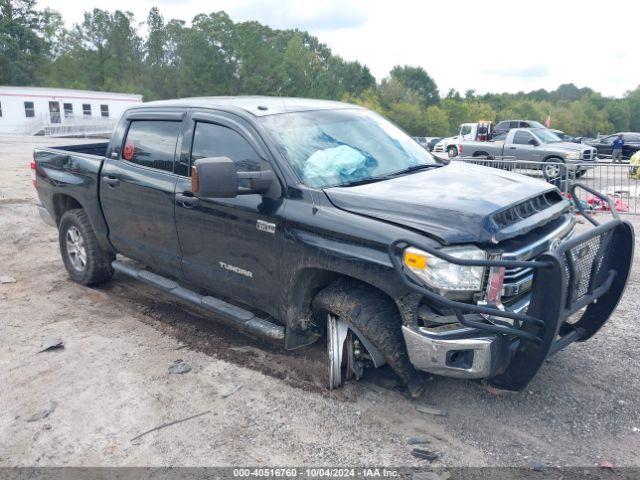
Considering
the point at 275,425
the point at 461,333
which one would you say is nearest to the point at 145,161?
the point at 275,425

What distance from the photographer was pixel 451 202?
343 centimetres

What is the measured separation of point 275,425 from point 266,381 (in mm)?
567

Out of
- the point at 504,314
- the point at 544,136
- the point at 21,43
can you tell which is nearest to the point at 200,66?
the point at 21,43

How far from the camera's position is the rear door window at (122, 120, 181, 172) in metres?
4.79

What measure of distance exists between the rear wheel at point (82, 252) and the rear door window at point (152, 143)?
1102mm

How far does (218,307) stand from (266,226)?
34.5 inches

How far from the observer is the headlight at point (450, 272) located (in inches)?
125

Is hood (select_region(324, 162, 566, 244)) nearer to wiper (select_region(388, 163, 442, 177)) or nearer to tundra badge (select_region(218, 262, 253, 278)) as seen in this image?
wiper (select_region(388, 163, 442, 177))

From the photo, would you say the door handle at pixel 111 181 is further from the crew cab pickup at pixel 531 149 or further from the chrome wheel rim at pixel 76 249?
the crew cab pickup at pixel 531 149

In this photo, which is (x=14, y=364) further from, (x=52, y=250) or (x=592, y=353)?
(x=592, y=353)

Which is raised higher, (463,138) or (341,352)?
(463,138)

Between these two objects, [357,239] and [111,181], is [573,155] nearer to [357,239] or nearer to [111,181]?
[111,181]

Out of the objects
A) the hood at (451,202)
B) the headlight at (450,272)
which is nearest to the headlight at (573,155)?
the hood at (451,202)

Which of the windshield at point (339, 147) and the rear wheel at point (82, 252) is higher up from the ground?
the windshield at point (339, 147)
